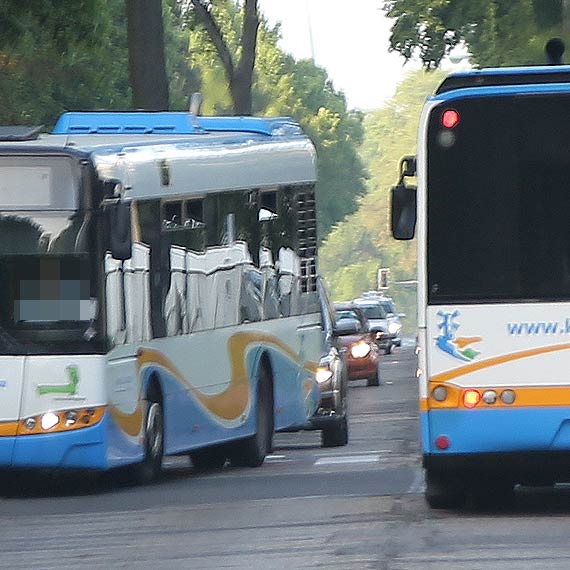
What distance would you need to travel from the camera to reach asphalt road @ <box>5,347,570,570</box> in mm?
12023

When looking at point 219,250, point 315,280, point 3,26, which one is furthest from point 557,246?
point 3,26

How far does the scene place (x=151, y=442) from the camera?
60.4 ft

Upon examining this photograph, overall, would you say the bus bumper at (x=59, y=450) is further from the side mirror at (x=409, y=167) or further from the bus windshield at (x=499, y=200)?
the bus windshield at (x=499, y=200)

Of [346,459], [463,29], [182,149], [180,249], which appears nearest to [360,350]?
[463,29]

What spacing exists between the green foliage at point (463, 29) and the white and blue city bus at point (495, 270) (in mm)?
30365

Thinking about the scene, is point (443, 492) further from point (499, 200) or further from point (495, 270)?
point (499, 200)

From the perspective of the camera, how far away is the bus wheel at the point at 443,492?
14.5 m

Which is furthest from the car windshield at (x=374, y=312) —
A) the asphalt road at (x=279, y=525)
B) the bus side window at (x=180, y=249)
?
the bus side window at (x=180, y=249)

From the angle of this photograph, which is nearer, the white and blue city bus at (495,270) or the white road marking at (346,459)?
the white and blue city bus at (495,270)

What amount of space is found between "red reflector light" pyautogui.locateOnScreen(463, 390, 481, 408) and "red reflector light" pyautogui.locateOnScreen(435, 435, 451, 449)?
24 centimetres

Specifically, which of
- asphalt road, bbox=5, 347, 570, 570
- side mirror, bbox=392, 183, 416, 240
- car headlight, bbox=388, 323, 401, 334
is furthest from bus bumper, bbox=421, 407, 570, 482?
car headlight, bbox=388, 323, 401, 334

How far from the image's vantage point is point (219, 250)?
19875 mm

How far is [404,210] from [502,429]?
4.87ft

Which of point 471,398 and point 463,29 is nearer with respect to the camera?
point 471,398
